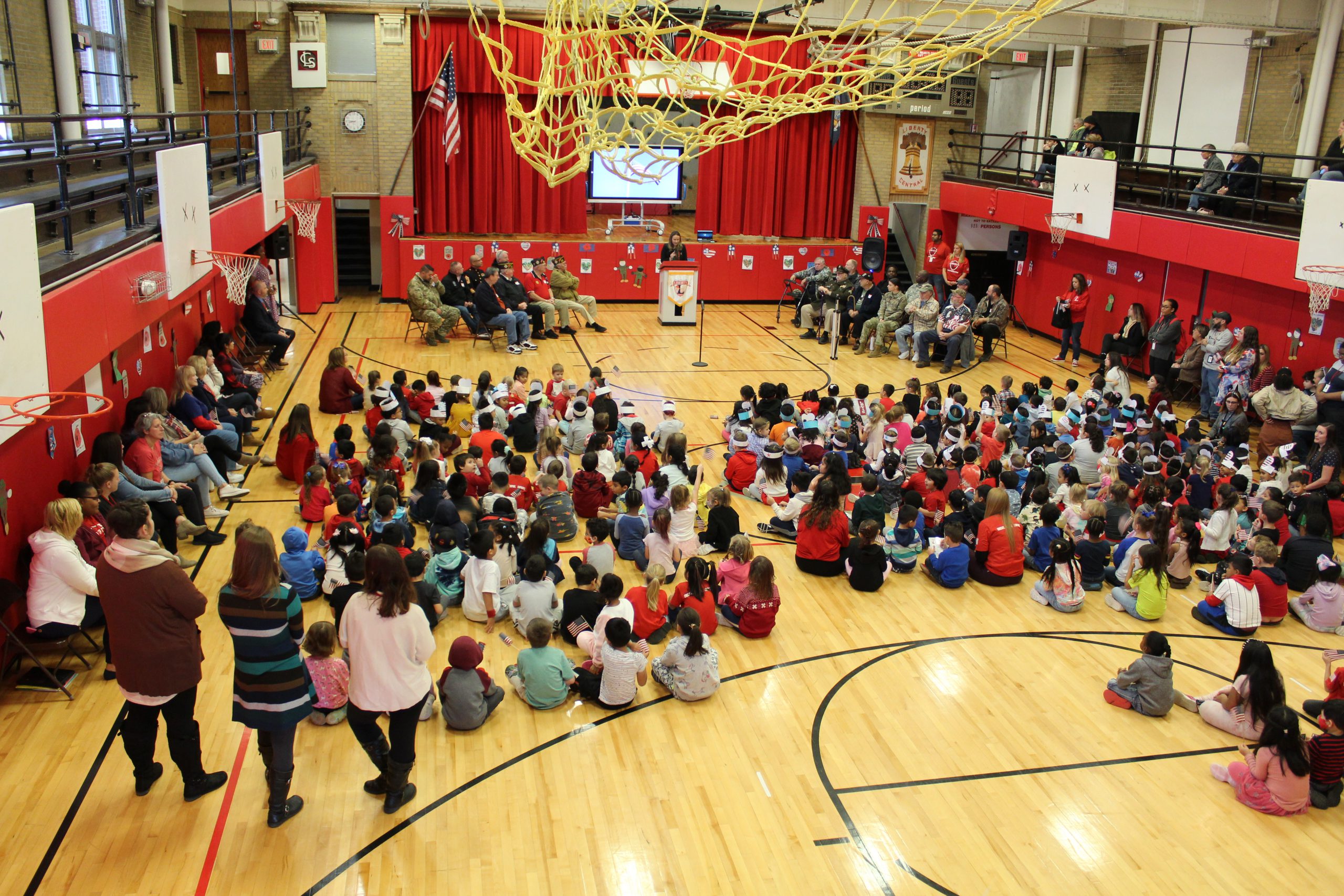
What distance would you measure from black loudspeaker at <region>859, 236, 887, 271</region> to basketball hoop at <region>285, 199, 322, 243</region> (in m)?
10.7

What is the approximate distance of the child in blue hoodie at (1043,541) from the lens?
8867 mm

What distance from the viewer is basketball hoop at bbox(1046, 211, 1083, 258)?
1631 cm

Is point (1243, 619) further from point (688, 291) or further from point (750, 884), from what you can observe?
point (688, 291)

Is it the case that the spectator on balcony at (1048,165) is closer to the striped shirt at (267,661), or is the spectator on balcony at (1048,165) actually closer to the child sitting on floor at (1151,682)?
the child sitting on floor at (1151,682)

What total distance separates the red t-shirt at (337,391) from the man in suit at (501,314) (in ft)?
12.3

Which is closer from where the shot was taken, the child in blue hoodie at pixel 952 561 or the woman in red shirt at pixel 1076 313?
the child in blue hoodie at pixel 952 561

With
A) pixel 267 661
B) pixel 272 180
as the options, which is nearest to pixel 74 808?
pixel 267 661

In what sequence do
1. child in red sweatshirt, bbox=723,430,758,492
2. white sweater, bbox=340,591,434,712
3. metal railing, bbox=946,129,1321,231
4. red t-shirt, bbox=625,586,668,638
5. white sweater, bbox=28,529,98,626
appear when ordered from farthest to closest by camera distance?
metal railing, bbox=946,129,1321,231
child in red sweatshirt, bbox=723,430,758,492
red t-shirt, bbox=625,586,668,638
white sweater, bbox=28,529,98,626
white sweater, bbox=340,591,434,712

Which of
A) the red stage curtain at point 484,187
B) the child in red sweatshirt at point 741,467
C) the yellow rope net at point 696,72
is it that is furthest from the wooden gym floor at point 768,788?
the red stage curtain at point 484,187

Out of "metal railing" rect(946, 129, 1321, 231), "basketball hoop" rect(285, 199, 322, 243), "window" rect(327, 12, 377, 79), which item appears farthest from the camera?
"window" rect(327, 12, 377, 79)

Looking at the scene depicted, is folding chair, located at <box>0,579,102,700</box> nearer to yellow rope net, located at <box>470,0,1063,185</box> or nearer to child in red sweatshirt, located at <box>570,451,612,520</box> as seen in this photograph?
child in red sweatshirt, located at <box>570,451,612,520</box>

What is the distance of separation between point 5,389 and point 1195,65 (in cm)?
1911

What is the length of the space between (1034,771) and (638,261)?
1529 cm

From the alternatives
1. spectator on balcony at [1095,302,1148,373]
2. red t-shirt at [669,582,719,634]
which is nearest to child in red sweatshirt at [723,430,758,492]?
red t-shirt at [669,582,719,634]
